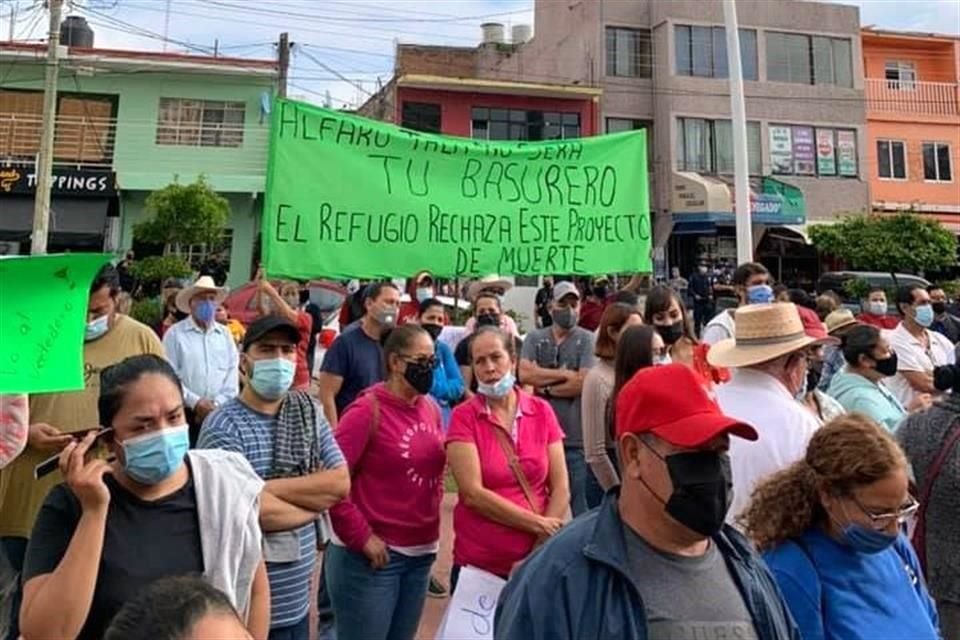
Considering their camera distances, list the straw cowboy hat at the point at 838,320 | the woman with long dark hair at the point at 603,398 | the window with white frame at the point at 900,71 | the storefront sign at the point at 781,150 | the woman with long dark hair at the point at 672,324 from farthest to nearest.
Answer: the window with white frame at the point at 900,71
the storefront sign at the point at 781,150
the straw cowboy hat at the point at 838,320
the woman with long dark hair at the point at 672,324
the woman with long dark hair at the point at 603,398

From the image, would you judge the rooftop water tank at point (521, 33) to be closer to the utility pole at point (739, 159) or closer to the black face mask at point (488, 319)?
the utility pole at point (739, 159)

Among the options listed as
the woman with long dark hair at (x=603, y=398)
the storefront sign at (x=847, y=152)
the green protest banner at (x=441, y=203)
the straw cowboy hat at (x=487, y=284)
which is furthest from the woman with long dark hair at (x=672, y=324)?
the storefront sign at (x=847, y=152)

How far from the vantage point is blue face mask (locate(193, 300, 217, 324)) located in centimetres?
543

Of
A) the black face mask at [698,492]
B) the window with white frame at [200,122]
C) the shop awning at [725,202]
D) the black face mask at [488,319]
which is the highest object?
the window with white frame at [200,122]

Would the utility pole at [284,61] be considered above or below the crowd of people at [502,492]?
above

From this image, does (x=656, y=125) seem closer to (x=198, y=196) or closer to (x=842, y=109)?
(x=842, y=109)

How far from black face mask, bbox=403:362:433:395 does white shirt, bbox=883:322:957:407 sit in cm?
324

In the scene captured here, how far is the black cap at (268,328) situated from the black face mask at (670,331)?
7.69 feet

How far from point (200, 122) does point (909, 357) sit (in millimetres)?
21778

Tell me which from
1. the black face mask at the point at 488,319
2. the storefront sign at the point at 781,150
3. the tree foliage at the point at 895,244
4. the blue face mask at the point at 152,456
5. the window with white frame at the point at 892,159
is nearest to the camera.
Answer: the blue face mask at the point at 152,456

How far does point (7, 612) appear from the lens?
10.3 feet

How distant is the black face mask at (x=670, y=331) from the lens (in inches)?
184

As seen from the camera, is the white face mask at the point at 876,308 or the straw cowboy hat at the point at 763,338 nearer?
the straw cowboy hat at the point at 763,338

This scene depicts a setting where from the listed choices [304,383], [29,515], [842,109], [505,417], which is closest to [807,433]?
[505,417]
